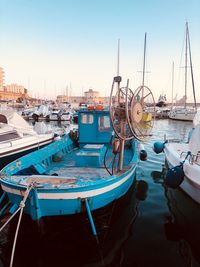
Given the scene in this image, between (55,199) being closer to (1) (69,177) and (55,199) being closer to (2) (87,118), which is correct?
(1) (69,177)

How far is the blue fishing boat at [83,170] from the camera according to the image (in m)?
4.53

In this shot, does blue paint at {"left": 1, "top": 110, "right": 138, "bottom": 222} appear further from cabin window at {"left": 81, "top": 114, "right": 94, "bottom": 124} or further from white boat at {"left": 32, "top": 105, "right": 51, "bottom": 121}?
white boat at {"left": 32, "top": 105, "right": 51, "bottom": 121}

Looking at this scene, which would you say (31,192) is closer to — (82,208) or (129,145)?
(82,208)

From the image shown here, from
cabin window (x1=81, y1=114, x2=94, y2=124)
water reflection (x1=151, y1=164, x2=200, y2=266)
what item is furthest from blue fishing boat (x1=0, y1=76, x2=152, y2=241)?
water reflection (x1=151, y1=164, x2=200, y2=266)

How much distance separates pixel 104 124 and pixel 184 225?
5.50 m

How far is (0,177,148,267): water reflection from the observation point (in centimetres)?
447

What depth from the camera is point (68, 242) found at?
4.92m

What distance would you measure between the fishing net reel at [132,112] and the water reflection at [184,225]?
8.51ft

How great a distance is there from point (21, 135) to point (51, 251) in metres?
7.43

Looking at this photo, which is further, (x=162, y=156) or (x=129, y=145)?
(x=162, y=156)

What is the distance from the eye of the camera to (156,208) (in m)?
6.83

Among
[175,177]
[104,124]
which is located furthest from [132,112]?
[104,124]

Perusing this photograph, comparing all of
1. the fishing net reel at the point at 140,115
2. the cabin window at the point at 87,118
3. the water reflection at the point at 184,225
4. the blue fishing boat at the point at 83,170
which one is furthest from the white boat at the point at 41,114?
the fishing net reel at the point at 140,115

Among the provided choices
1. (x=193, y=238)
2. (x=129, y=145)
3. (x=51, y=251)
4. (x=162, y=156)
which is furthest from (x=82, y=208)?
(x=162, y=156)
